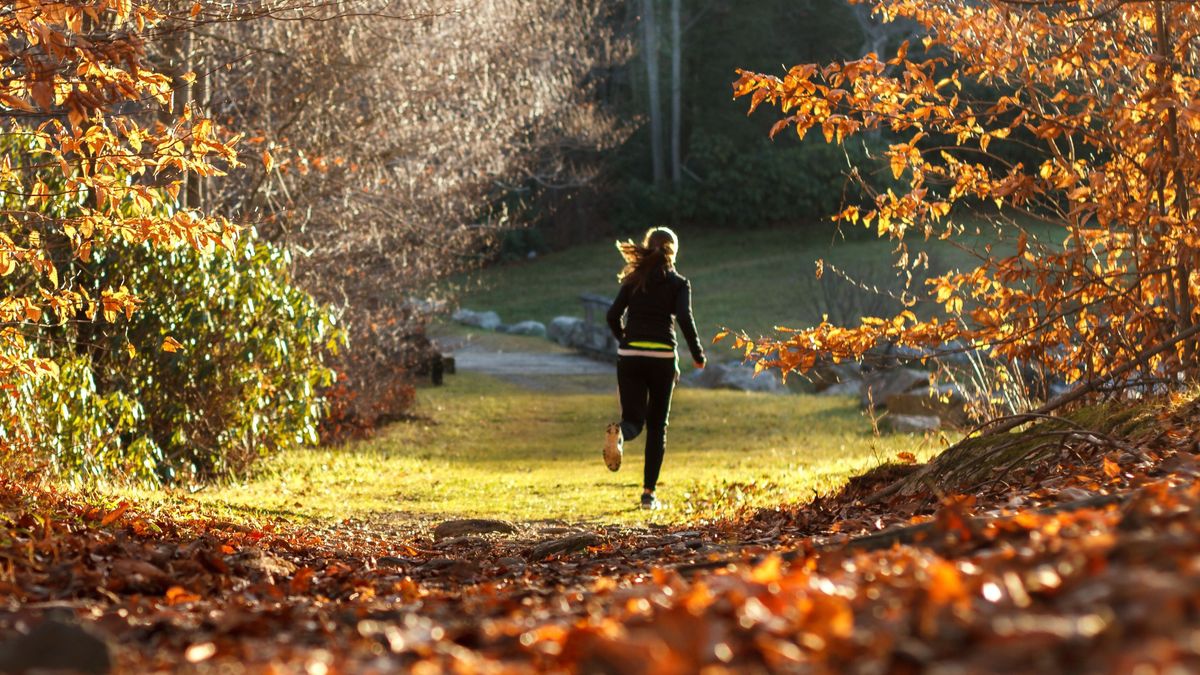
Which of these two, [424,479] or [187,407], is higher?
[187,407]

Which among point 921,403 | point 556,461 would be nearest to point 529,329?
point 921,403

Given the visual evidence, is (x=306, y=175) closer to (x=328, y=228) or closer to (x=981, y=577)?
(x=328, y=228)

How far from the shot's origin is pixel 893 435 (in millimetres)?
14102

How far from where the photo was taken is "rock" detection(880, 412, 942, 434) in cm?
1439

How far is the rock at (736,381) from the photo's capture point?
69.6 ft

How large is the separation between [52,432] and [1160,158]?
7049 millimetres

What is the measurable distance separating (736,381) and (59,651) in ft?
61.5

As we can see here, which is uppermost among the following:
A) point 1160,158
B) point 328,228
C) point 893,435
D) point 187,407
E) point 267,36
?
point 267,36

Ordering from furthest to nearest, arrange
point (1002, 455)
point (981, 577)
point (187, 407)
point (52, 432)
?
point (187, 407), point (52, 432), point (1002, 455), point (981, 577)

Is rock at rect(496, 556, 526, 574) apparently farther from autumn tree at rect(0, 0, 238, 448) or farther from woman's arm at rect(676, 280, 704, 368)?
woman's arm at rect(676, 280, 704, 368)

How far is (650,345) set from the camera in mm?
9141

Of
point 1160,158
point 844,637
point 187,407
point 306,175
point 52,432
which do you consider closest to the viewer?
point 844,637

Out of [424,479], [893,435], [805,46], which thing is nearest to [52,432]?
[424,479]

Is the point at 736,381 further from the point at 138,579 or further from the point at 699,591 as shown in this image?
the point at 699,591
